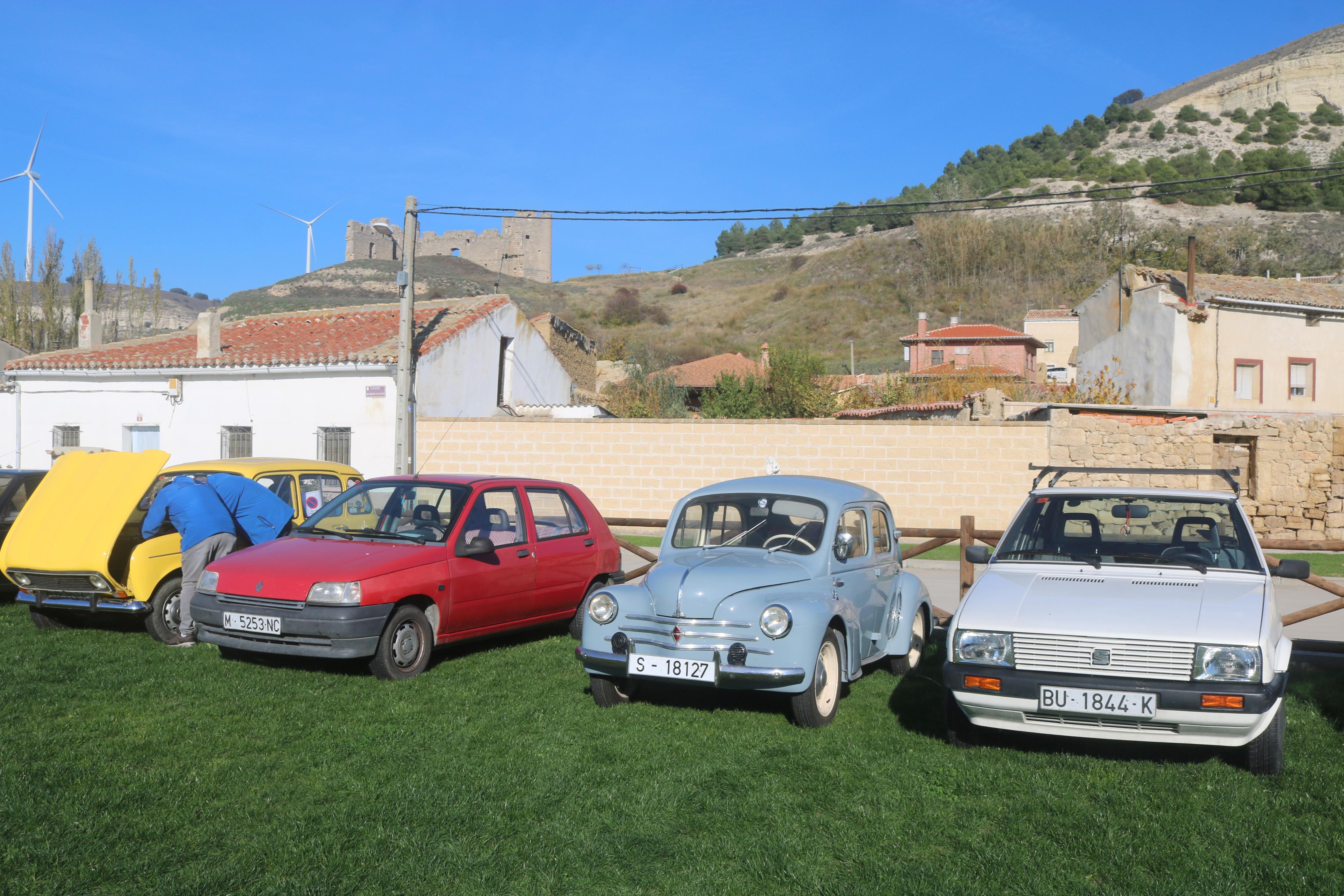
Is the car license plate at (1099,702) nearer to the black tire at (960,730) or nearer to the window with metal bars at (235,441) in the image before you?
the black tire at (960,730)

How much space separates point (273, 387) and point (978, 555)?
19.9 meters

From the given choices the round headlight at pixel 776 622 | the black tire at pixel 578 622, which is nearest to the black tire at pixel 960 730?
the round headlight at pixel 776 622

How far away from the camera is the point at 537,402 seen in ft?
93.6

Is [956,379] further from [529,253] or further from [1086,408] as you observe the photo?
[529,253]

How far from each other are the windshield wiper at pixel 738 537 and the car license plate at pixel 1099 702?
8.35 feet

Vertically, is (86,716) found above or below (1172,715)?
below

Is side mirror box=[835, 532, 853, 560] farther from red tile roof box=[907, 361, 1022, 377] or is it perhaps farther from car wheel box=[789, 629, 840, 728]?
red tile roof box=[907, 361, 1022, 377]

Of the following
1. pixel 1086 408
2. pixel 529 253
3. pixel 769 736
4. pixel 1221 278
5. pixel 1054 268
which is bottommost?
pixel 769 736

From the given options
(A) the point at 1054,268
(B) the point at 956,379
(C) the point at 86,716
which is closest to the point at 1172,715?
(C) the point at 86,716

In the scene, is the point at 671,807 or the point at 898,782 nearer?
the point at 671,807

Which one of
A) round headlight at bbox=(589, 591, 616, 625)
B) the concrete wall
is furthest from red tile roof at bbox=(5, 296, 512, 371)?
round headlight at bbox=(589, 591, 616, 625)

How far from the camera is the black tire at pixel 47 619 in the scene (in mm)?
9172

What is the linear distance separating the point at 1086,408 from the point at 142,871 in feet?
67.8

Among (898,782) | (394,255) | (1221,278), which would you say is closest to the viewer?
(898,782)
